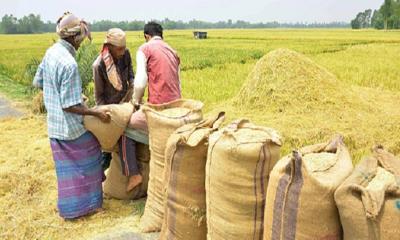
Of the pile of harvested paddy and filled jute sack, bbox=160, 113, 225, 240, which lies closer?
filled jute sack, bbox=160, 113, 225, 240

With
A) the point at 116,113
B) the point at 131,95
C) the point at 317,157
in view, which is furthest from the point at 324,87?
the point at 317,157

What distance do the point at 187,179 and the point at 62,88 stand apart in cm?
123

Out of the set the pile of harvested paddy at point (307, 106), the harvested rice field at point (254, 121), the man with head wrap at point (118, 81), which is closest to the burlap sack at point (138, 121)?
the man with head wrap at point (118, 81)

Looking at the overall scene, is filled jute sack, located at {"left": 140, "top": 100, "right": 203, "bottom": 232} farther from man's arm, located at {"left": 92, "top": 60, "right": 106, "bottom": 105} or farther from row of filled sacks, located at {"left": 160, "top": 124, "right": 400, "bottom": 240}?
man's arm, located at {"left": 92, "top": 60, "right": 106, "bottom": 105}

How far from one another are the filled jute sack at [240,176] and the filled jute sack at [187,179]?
216mm

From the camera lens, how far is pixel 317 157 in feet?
7.82

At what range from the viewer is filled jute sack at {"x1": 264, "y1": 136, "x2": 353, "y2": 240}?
7.12 ft

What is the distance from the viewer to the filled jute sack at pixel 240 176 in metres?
2.54

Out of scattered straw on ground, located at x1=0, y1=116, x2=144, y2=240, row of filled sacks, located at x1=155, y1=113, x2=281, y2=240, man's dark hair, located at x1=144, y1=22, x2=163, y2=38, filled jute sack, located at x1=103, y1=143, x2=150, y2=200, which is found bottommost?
scattered straw on ground, located at x1=0, y1=116, x2=144, y2=240

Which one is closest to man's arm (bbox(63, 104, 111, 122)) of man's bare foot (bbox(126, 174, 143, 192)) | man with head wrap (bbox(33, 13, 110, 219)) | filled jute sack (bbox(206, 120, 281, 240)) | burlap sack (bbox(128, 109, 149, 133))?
man with head wrap (bbox(33, 13, 110, 219))

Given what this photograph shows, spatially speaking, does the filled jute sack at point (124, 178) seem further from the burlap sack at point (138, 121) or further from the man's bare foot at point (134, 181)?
the burlap sack at point (138, 121)

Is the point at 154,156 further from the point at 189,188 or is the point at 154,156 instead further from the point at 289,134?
the point at 289,134

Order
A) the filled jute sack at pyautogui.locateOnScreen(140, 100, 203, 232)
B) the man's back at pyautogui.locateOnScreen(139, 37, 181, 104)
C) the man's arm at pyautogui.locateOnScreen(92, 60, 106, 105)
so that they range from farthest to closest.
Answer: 1. the man's arm at pyautogui.locateOnScreen(92, 60, 106, 105)
2. the man's back at pyautogui.locateOnScreen(139, 37, 181, 104)
3. the filled jute sack at pyautogui.locateOnScreen(140, 100, 203, 232)

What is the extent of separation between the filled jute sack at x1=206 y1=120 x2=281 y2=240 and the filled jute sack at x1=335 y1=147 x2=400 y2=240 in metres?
0.54
